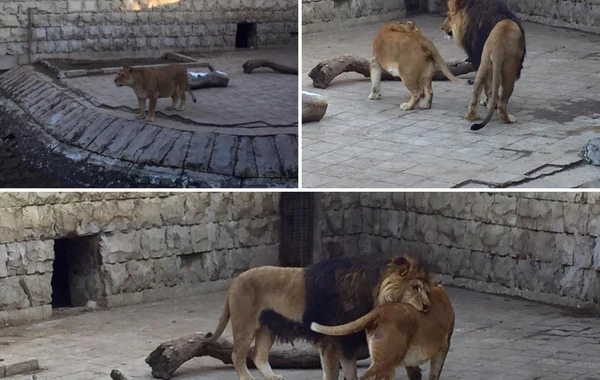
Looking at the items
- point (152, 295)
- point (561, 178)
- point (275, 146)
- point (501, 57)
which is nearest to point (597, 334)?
point (561, 178)

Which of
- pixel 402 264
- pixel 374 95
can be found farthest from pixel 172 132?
pixel 402 264

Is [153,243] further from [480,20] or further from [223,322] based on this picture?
[480,20]

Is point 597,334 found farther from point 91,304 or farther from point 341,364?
point 91,304

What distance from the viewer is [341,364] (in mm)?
7750

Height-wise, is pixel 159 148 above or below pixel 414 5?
below

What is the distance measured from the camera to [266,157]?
10367 millimetres

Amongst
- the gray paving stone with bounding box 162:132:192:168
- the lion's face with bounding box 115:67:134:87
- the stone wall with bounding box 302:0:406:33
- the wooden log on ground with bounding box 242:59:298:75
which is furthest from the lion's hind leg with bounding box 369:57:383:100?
the wooden log on ground with bounding box 242:59:298:75

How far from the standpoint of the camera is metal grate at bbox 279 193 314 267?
12242mm

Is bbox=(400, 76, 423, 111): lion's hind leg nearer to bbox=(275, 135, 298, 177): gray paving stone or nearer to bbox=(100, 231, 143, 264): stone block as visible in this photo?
bbox=(275, 135, 298, 177): gray paving stone

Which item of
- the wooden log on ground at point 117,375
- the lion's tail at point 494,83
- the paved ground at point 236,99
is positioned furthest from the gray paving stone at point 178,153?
the wooden log on ground at point 117,375

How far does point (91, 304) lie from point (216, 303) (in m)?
1.08

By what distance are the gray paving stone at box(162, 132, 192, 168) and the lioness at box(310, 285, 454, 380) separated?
12.3 ft

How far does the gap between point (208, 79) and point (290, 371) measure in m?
5.86

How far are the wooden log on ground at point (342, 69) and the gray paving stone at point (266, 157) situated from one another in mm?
780
